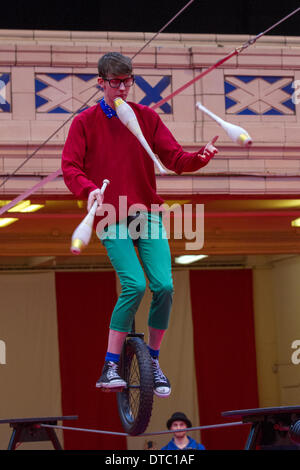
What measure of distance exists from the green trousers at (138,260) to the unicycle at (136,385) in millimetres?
211

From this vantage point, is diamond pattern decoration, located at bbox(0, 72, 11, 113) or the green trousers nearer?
the green trousers

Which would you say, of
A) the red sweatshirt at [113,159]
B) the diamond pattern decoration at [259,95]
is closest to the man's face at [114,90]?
the red sweatshirt at [113,159]

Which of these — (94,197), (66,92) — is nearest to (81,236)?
(94,197)

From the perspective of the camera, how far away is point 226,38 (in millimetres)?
7066

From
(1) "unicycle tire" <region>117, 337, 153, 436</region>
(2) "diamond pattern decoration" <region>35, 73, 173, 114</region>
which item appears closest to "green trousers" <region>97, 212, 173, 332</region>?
(1) "unicycle tire" <region>117, 337, 153, 436</region>

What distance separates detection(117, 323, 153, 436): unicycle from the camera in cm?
351

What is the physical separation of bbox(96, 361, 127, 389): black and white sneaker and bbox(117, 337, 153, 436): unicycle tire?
0.29 feet

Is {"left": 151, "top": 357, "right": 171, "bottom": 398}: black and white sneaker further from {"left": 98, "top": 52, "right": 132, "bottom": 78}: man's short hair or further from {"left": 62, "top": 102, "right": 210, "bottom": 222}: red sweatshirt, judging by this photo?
{"left": 98, "top": 52, "right": 132, "bottom": 78}: man's short hair

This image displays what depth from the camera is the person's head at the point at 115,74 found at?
11.0ft

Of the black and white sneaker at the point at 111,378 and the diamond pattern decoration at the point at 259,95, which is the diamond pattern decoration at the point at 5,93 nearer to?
the diamond pattern decoration at the point at 259,95

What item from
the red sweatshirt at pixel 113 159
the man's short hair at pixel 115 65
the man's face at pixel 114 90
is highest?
the man's short hair at pixel 115 65

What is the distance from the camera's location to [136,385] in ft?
12.5

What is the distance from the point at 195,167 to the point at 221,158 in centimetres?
334

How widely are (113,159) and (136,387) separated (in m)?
1.01
